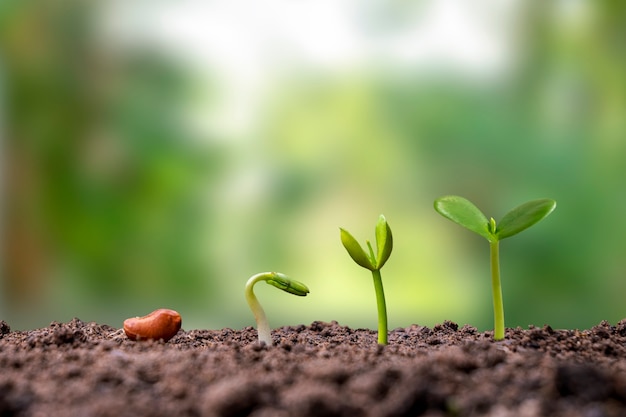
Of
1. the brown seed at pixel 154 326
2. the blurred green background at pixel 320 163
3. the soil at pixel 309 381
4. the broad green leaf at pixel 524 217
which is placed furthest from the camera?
the blurred green background at pixel 320 163

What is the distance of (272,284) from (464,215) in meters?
0.45

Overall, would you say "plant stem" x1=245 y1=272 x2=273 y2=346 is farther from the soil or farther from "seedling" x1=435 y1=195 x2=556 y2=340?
"seedling" x1=435 y1=195 x2=556 y2=340

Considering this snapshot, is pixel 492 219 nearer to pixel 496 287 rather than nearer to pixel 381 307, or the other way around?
pixel 496 287

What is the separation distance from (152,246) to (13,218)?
465 mm

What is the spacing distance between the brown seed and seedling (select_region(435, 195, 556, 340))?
658 millimetres

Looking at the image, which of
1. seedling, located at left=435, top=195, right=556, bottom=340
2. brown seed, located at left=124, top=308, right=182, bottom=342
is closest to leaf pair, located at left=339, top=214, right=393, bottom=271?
seedling, located at left=435, top=195, right=556, bottom=340

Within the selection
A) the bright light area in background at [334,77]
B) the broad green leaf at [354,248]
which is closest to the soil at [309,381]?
the broad green leaf at [354,248]

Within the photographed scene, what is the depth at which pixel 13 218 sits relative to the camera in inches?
90.6

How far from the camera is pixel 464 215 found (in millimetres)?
1581

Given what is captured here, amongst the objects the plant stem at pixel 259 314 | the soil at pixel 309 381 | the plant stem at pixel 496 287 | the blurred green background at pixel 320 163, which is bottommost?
the soil at pixel 309 381

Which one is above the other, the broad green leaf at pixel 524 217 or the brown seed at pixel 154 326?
the brown seed at pixel 154 326

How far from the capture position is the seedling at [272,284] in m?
1.60

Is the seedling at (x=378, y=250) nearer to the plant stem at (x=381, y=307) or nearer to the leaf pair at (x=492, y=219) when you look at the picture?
the plant stem at (x=381, y=307)

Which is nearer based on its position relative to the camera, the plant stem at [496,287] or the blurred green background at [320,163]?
the plant stem at [496,287]
